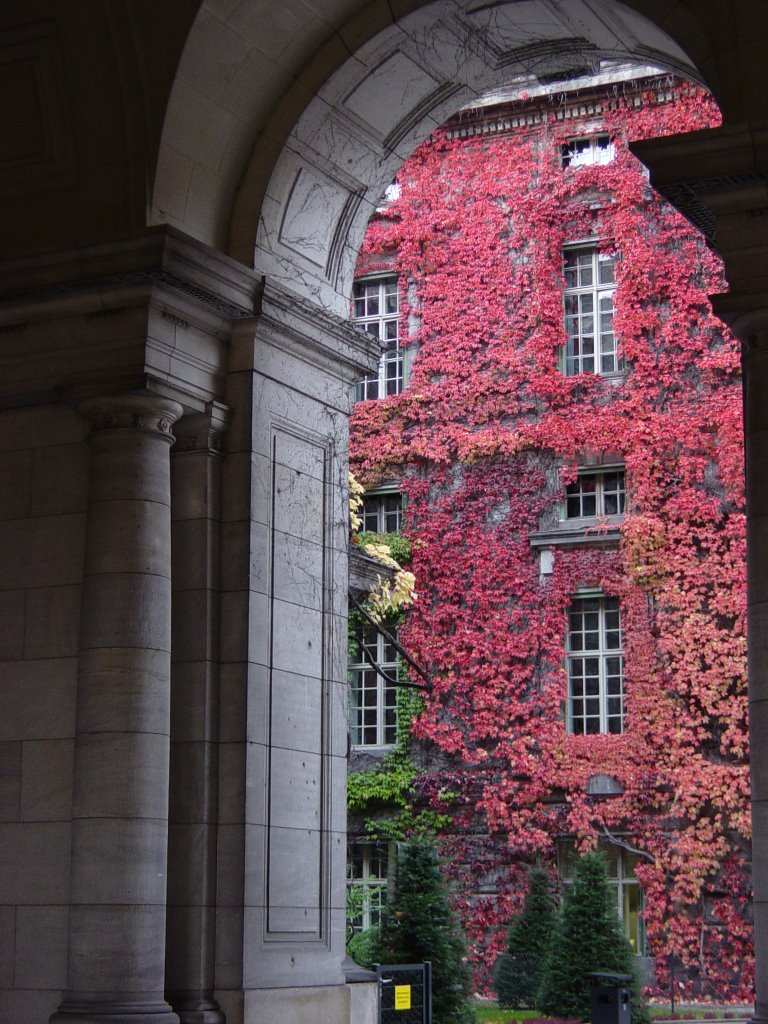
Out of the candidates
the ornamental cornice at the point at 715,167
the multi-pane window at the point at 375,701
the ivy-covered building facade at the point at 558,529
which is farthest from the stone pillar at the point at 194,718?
the multi-pane window at the point at 375,701

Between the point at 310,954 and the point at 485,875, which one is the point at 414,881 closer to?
the point at 485,875

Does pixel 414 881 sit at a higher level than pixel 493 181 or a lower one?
lower

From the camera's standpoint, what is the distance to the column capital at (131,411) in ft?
37.7

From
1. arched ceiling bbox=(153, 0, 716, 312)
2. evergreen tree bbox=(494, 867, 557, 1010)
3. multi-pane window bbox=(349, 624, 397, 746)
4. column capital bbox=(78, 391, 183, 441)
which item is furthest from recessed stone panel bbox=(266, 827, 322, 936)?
multi-pane window bbox=(349, 624, 397, 746)

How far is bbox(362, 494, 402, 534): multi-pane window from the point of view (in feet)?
106

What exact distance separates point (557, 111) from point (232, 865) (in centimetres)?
2379

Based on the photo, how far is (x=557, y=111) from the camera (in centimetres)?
3184

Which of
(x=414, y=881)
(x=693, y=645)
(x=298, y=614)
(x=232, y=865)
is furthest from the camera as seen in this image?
(x=693, y=645)

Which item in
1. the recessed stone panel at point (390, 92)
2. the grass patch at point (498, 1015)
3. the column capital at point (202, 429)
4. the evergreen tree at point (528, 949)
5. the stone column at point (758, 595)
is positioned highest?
the recessed stone panel at point (390, 92)

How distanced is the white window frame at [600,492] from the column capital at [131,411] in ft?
62.7

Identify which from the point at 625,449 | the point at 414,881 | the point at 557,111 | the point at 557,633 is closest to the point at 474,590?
the point at 557,633

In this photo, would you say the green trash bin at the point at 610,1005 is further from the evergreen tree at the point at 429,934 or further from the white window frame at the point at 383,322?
the white window frame at the point at 383,322

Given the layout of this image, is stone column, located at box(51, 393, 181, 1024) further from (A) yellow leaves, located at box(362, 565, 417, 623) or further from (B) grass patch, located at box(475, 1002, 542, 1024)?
(B) grass patch, located at box(475, 1002, 542, 1024)

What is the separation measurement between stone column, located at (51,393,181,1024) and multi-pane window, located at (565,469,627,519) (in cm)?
1941
